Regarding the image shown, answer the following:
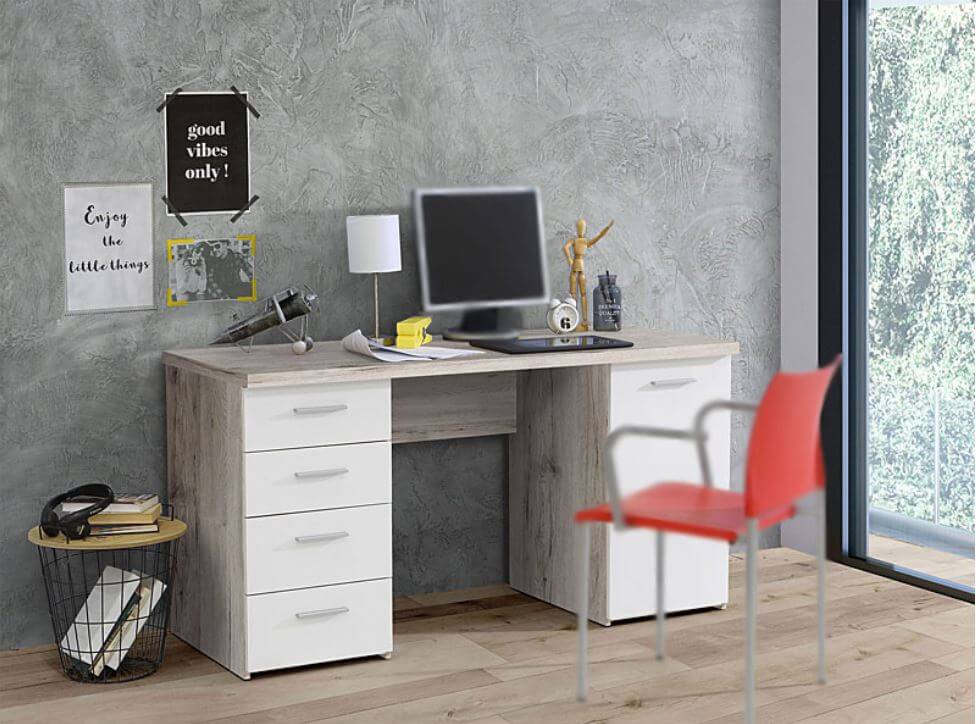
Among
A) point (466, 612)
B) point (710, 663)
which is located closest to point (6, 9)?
point (466, 612)

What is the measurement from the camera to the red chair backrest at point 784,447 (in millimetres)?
1669

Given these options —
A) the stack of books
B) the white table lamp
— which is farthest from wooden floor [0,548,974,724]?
the white table lamp

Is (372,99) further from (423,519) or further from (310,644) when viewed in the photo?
(310,644)

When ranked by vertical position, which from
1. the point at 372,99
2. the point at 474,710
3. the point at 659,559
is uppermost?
the point at 372,99

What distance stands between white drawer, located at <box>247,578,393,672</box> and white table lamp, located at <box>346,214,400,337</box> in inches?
30.9

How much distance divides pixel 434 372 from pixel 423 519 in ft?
2.75

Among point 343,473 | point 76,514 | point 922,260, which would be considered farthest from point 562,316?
point 76,514

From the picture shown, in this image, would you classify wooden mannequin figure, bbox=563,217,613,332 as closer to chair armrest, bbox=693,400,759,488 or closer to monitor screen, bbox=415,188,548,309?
monitor screen, bbox=415,188,548,309

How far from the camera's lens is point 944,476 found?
4141mm

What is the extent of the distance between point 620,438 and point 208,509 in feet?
6.95

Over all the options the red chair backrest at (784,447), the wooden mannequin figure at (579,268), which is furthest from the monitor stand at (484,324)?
the wooden mannequin figure at (579,268)

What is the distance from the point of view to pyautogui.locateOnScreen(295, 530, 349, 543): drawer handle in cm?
338

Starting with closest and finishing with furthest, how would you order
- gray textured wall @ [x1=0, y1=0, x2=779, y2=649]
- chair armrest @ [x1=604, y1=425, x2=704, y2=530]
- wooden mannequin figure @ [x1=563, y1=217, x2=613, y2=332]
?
Result: chair armrest @ [x1=604, y1=425, x2=704, y2=530], gray textured wall @ [x1=0, y1=0, x2=779, y2=649], wooden mannequin figure @ [x1=563, y1=217, x2=613, y2=332]

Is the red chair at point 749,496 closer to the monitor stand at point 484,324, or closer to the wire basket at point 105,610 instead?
the monitor stand at point 484,324
